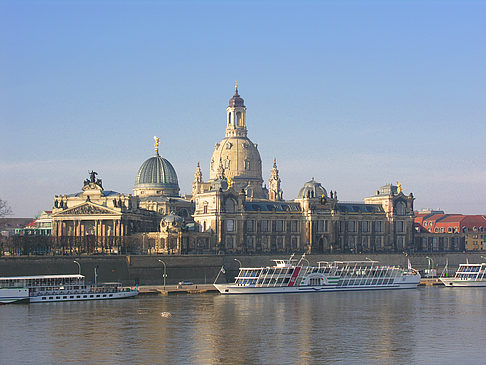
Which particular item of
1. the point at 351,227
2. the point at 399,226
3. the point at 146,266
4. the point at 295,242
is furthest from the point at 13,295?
the point at 399,226

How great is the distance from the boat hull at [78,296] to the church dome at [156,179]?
72.2 meters

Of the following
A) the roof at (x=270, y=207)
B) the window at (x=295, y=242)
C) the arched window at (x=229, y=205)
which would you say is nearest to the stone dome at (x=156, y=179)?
the roof at (x=270, y=207)

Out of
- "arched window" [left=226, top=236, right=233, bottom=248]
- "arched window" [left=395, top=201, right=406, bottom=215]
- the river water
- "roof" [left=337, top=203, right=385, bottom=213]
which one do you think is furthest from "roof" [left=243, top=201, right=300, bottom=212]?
the river water

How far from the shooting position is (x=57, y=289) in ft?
380

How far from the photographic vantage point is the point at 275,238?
552 ft

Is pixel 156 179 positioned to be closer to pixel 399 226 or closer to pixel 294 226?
pixel 294 226

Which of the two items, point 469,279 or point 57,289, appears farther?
point 469,279

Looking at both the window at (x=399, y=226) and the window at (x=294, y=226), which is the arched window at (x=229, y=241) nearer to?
the window at (x=294, y=226)

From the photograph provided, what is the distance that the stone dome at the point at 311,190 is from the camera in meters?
171

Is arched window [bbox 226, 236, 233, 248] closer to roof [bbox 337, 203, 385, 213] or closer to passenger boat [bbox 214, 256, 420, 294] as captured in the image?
passenger boat [bbox 214, 256, 420, 294]

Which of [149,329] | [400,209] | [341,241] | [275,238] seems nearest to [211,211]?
[275,238]

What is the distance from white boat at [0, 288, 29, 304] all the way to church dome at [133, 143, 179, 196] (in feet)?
263

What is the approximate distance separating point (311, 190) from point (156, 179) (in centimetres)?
3758

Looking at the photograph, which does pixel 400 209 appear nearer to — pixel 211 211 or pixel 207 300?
pixel 211 211
